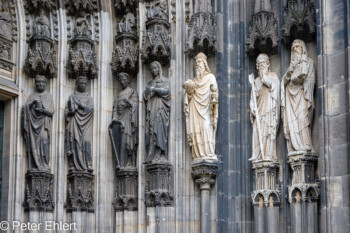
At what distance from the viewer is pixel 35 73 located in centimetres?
1446

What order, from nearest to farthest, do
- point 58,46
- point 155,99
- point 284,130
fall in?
1. point 284,130
2. point 155,99
3. point 58,46

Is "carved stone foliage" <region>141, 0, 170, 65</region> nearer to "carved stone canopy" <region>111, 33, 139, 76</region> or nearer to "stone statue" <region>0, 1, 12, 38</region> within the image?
"carved stone canopy" <region>111, 33, 139, 76</region>

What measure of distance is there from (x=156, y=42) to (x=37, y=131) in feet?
9.18

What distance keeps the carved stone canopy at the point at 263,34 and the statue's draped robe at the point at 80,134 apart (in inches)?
131

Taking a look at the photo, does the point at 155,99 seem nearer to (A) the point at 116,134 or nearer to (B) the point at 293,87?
(A) the point at 116,134

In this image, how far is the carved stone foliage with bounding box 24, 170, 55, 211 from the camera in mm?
13703

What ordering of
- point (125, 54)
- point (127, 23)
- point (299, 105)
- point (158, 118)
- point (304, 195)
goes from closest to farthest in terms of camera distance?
point (304, 195) → point (299, 105) → point (158, 118) → point (125, 54) → point (127, 23)

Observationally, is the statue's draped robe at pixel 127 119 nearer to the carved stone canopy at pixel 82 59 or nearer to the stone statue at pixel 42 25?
the carved stone canopy at pixel 82 59

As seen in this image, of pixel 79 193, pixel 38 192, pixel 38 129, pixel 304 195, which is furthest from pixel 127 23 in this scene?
pixel 304 195

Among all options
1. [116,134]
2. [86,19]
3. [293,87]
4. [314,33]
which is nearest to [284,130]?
[293,87]

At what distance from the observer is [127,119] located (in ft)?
46.0

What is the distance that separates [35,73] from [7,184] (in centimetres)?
222

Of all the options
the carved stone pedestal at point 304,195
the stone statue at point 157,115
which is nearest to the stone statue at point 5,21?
the stone statue at point 157,115

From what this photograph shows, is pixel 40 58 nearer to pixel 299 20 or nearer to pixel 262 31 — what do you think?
pixel 262 31
